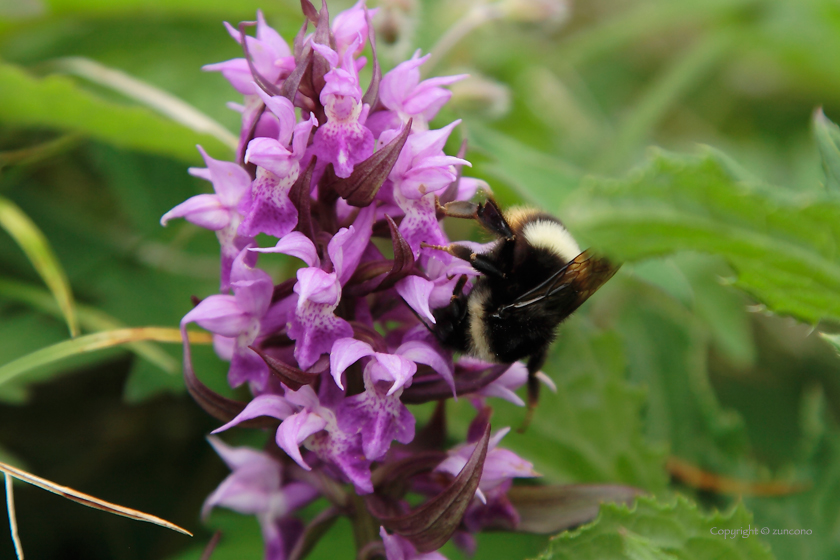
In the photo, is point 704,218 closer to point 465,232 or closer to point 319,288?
point 319,288

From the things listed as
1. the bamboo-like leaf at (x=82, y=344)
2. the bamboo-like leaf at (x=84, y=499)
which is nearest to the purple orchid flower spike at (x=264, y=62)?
the bamboo-like leaf at (x=82, y=344)

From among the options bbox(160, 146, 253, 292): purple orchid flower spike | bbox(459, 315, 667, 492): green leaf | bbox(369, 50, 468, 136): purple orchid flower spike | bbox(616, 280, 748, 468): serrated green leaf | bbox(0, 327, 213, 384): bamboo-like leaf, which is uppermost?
bbox(369, 50, 468, 136): purple orchid flower spike

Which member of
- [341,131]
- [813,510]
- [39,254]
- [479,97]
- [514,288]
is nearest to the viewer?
[341,131]

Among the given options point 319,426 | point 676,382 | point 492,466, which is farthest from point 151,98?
point 676,382

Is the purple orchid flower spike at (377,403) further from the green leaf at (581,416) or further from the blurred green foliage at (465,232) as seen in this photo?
the green leaf at (581,416)

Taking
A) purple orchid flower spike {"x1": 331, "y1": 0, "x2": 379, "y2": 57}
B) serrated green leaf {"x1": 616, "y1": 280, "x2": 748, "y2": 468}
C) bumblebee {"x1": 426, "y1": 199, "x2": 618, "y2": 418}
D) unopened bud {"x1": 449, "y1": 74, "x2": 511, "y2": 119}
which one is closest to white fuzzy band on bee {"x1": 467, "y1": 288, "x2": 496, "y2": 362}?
bumblebee {"x1": 426, "y1": 199, "x2": 618, "y2": 418}

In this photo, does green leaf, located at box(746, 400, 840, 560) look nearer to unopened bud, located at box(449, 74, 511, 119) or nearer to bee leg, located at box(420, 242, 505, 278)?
bee leg, located at box(420, 242, 505, 278)
